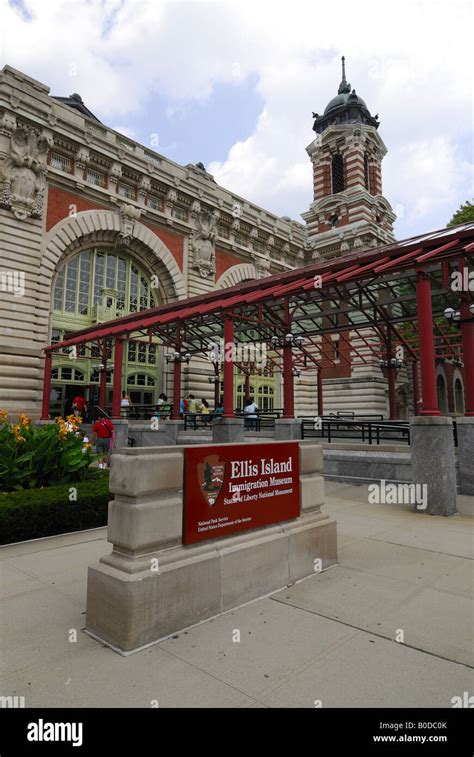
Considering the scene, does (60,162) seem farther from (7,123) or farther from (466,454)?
(466,454)

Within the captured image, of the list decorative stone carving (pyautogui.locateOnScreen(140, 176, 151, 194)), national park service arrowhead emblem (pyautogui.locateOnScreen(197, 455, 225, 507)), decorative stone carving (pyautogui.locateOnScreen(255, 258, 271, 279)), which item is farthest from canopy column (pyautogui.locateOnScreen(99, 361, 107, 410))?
national park service arrowhead emblem (pyautogui.locateOnScreen(197, 455, 225, 507))

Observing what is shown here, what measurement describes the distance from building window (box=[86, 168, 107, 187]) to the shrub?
2168 cm

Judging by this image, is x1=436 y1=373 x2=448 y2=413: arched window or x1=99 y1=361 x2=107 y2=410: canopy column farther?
x1=436 y1=373 x2=448 y2=413: arched window

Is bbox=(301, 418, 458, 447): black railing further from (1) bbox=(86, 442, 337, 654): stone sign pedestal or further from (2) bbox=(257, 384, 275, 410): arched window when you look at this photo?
(2) bbox=(257, 384, 275, 410): arched window

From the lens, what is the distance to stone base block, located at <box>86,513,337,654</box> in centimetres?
347

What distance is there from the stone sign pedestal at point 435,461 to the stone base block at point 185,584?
4.63 metres

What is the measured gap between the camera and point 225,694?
2.81m

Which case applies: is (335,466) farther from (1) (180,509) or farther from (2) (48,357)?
(2) (48,357)

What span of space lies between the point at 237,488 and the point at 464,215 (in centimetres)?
3438

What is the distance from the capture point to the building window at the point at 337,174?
4431 cm

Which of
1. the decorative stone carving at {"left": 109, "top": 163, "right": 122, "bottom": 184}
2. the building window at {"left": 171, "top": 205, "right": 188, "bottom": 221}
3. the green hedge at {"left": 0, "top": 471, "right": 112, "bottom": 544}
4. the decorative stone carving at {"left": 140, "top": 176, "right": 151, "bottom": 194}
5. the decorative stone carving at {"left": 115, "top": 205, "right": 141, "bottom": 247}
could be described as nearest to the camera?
the green hedge at {"left": 0, "top": 471, "right": 112, "bottom": 544}

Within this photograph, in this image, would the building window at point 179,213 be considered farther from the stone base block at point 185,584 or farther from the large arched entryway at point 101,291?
the stone base block at point 185,584
